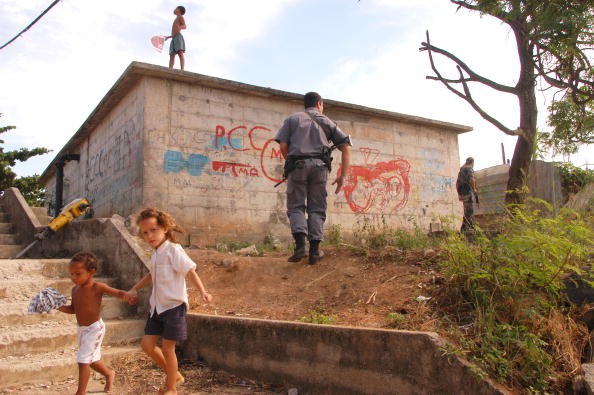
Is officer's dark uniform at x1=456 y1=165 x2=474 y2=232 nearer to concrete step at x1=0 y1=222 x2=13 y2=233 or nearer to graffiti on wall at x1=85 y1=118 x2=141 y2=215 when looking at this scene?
graffiti on wall at x1=85 y1=118 x2=141 y2=215

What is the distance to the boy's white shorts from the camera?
2877mm

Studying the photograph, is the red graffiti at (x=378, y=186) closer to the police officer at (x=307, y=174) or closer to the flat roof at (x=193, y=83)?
the flat roof at (x=193, y=83)

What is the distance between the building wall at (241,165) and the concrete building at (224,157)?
0.7 inches

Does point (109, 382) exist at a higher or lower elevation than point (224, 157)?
lower

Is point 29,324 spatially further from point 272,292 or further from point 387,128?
point 387,128

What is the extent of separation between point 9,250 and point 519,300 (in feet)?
21.2

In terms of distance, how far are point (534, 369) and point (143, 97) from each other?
688cm

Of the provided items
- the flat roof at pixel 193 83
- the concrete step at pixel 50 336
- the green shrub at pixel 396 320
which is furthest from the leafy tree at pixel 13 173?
the green shrub at pixel 396 320

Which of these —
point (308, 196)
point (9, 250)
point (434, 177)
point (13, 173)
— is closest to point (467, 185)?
point (434, 177)

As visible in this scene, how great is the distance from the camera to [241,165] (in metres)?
8.16

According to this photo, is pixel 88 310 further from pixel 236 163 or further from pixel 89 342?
pixel 236 163

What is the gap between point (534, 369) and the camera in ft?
8.00

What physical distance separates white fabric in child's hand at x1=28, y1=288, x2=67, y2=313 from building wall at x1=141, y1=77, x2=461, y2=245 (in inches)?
168

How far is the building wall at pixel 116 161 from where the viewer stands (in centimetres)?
758
